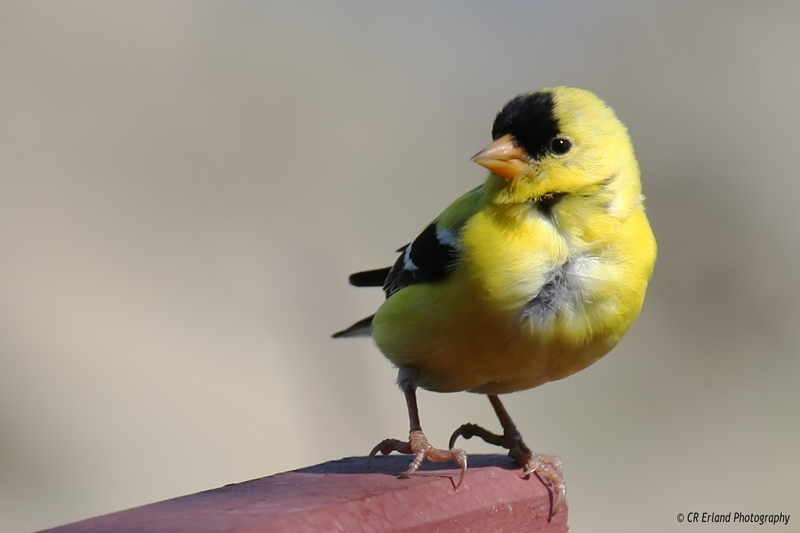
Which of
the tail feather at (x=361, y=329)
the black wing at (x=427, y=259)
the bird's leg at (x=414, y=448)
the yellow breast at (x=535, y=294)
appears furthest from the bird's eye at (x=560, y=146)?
the tail feather at (x=361, y=329)

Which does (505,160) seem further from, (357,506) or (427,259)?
(357,506)

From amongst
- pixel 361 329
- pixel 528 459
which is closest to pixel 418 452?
pixel 528 459

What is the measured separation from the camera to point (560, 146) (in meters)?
2.95

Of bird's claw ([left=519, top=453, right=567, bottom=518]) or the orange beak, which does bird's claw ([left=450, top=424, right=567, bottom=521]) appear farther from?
the orange beak

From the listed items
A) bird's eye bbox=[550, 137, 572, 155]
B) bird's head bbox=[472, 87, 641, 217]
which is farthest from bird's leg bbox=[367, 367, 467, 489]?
bird's eye bbox=[550, 137, 572, 155]

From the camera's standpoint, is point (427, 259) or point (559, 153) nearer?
point (559, 153)

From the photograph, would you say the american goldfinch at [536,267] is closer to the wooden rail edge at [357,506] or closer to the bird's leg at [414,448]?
the bird's leg at [414,448]

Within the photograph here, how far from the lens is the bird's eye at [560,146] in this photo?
2936 millimetres

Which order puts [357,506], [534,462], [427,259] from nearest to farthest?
[357,506], [534,462], [427,259]

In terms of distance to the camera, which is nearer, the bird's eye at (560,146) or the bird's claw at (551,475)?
the bird's claw at (551,475)

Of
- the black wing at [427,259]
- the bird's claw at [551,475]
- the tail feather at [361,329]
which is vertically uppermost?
the black wing at [427,259]

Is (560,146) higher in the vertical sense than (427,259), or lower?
higher

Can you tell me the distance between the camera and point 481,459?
2.95m

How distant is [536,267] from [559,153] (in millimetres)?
390
